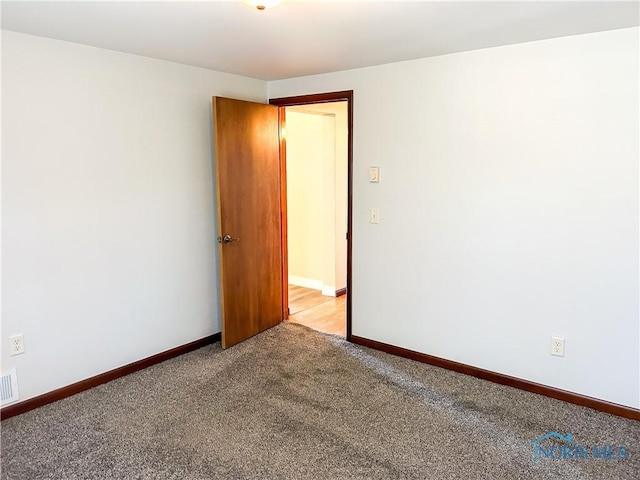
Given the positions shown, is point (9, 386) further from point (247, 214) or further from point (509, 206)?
point (509, 206)

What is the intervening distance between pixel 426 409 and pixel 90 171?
2.51m

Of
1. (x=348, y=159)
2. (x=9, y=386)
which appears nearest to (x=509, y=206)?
(x=348, y=159)

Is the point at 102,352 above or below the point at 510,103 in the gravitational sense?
below

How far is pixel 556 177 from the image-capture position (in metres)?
2.63

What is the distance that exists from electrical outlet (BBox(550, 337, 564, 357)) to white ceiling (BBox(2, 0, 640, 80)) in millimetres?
1764

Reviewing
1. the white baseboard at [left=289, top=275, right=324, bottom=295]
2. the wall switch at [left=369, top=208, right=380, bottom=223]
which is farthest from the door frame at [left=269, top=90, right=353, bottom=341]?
the white baseboard at [left=289, top=275, right=324, bottom=295]

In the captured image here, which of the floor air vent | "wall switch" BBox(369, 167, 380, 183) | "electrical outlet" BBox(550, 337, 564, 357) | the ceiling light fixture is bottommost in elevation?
the floor air vent

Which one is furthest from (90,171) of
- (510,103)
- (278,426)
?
(510,103)

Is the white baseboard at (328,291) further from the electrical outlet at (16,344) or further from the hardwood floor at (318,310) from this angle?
the electrical outlet at (16,344)

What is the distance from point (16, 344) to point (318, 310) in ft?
8.70

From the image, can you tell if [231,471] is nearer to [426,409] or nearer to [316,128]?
[426,409]

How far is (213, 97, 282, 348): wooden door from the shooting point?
339 cm

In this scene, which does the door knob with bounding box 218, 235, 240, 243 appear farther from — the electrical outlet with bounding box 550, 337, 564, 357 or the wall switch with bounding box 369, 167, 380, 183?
the electrical outlet with bounding box 550, 337, 564, 357

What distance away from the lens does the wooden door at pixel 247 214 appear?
3.39 meters
